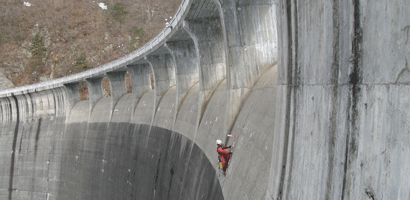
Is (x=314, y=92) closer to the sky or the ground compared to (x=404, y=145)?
closer to the sky

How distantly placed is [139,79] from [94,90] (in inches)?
Result: 308

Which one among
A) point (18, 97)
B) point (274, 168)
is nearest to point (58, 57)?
point (18, 97)

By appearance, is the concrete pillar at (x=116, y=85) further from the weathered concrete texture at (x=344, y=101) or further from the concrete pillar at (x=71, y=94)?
the weathered concrete texture at (x=344, y=101)

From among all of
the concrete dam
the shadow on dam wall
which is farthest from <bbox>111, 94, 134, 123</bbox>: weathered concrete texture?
the shadow on dam wall

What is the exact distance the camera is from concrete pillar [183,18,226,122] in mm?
12984

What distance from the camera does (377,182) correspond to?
239cm

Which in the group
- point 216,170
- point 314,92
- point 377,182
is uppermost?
point 314,92

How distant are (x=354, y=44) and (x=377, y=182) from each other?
1044 millimetres

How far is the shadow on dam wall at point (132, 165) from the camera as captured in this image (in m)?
12.3

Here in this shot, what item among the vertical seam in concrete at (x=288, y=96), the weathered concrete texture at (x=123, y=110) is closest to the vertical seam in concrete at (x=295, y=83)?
the vertical seam in concrete at (x=288, y=96)

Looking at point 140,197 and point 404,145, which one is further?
point 140,197

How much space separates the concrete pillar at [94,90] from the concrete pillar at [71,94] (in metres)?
3.15

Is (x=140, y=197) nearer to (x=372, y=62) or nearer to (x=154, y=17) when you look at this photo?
(x=372, y=62)

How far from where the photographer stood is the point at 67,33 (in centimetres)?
6103
